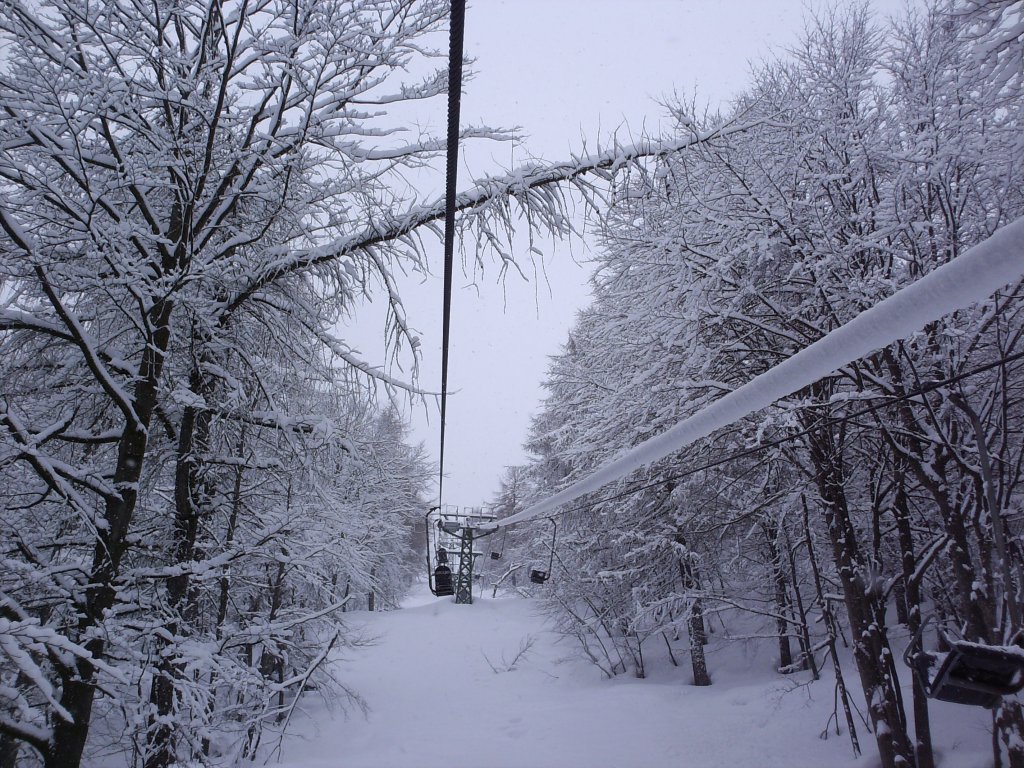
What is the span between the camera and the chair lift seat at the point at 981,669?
2.61 metres

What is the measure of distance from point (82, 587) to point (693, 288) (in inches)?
257

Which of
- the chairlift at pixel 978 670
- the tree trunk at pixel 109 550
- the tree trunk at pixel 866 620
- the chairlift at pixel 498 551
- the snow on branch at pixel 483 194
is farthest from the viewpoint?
the chairlift at pixel 498 551

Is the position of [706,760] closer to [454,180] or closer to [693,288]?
[693,288]

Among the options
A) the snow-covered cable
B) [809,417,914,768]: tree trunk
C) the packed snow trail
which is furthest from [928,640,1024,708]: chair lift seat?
the packed snow trail

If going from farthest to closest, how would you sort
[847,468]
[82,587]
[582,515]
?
[582,515] → [847,468] → [82,587]

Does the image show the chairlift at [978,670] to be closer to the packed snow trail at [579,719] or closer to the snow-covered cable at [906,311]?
the snow-covered cable at [906,311]

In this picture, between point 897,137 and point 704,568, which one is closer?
point 897,137

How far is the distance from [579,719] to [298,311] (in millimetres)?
12120

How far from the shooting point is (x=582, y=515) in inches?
611

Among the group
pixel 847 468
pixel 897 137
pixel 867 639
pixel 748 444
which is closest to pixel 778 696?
pixel 867 639

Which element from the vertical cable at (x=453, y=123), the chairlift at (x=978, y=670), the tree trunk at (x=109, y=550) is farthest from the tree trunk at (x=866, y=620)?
the tree trunk at (x=109, y=550)

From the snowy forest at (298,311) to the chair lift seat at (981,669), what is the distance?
10.1 inches

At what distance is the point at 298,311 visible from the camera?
4.34 metres

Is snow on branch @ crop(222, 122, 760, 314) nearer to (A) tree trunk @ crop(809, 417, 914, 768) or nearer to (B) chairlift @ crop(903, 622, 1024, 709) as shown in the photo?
(B) chairlift @ crop(903, 622, 1024, 709)
